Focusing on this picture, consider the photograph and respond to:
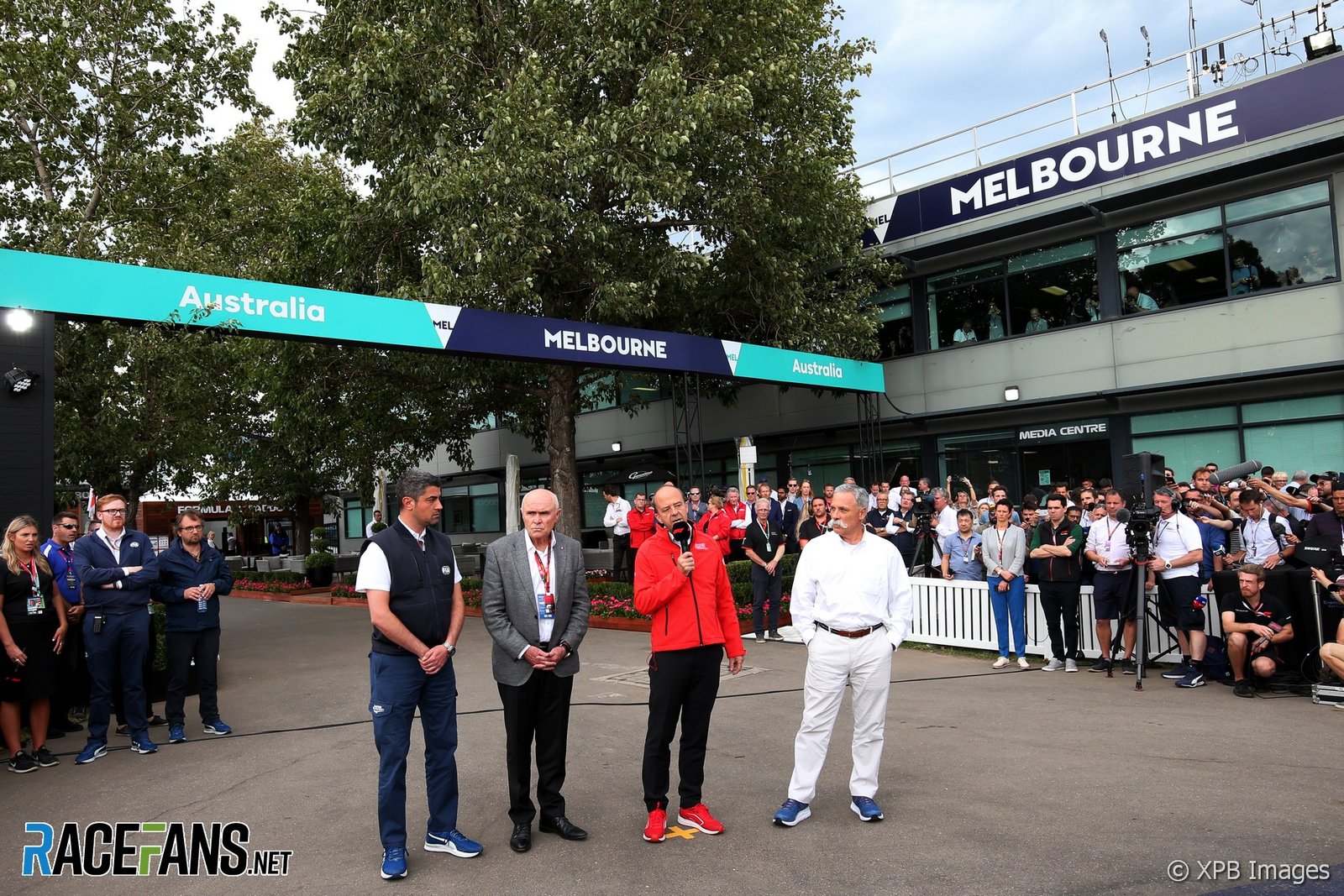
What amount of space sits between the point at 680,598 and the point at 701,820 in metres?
1.20

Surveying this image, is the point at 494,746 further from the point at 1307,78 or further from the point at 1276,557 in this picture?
the point at 1307,78

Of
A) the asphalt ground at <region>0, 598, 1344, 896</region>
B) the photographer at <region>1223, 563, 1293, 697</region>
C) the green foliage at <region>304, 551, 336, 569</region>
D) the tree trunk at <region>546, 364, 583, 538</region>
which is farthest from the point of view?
the green foliage at <region>304, 551, 336, 569</region>

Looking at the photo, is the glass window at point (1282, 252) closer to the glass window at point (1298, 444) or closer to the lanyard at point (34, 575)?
the glass window at point (1298, 444)

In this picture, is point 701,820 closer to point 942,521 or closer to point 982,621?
point 982,621

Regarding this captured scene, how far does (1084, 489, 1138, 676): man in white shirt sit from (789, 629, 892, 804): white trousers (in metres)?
5.22

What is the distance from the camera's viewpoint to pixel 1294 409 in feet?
51.4

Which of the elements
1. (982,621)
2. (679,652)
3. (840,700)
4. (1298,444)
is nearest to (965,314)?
(1298,444)

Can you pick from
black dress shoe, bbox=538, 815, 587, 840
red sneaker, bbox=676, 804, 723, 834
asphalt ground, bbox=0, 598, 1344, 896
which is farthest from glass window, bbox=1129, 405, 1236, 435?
black dress shoe, bbox=538, 815, 587, 840

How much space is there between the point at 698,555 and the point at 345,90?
13.9 metres

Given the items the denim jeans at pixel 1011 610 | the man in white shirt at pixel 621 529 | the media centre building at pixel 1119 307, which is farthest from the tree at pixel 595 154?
the denim jeans at pixel 1011 610

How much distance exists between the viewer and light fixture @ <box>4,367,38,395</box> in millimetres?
8141

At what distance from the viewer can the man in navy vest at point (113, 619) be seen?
7.00 metres

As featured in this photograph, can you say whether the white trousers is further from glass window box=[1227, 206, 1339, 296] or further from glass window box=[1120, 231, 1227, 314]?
glass window box=[1120, 231, 1227, 314]

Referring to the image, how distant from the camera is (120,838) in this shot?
5148 millimetres
